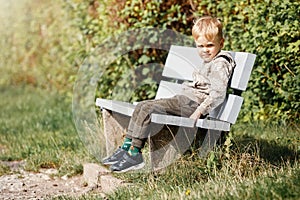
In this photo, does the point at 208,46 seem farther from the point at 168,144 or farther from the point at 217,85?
the point at 168,144

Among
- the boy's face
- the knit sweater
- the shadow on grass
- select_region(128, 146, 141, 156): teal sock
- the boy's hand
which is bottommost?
select_region(128, 146, 141, 156): teal sock

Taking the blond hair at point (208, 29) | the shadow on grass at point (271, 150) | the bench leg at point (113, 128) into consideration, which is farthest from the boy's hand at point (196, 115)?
the bench leg at point (113, 128)

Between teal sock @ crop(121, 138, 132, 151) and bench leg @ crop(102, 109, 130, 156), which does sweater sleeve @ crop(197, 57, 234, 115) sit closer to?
teal sock @ crop(121, 138, 132, 151)

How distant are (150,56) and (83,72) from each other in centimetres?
98

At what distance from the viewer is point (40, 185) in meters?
4.86

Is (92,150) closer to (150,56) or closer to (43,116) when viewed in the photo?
(150,56)

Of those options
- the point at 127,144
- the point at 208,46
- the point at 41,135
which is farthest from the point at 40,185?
the point at 208,46

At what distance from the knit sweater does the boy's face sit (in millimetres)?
57

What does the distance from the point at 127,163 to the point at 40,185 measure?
0.97 metres

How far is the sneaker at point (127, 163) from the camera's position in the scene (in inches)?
168

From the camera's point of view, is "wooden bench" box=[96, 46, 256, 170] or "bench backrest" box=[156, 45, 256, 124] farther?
"bench backrest" box=[156, 45, 256, 124]

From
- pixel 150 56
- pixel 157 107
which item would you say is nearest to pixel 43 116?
pixel 150 56

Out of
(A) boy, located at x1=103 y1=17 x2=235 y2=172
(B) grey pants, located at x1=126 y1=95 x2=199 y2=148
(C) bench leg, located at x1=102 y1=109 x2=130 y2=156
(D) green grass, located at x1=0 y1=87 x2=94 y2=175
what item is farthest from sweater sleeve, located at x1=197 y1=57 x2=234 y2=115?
(D) green grass, located at x1=0 y1=87 x2=94 y2=175

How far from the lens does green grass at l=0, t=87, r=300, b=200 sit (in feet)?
11.7
